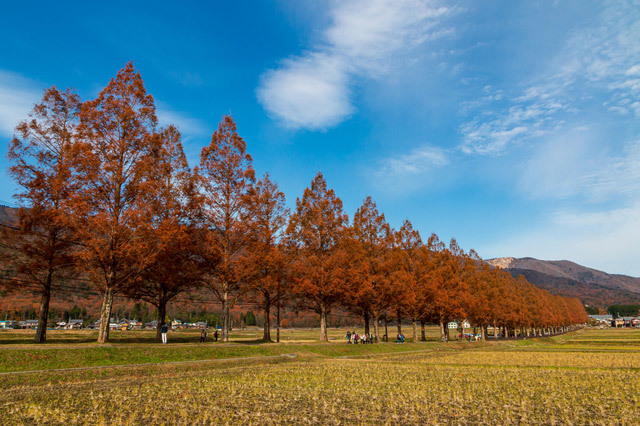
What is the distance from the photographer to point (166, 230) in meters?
30.9

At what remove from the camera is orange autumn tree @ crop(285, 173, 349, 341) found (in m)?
44.4

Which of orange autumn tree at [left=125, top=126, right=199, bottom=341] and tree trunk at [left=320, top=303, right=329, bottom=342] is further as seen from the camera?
tree trunk at [left=320, top=303, right=329, bottom=342]

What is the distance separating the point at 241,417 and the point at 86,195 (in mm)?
26202

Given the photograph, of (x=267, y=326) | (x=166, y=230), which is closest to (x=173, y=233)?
(x=166, y=230)

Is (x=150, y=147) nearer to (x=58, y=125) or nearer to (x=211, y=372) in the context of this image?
(x=58, y=125)

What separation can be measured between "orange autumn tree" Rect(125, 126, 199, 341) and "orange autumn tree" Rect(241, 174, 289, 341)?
19.3 feet

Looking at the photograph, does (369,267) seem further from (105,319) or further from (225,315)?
(105,319)

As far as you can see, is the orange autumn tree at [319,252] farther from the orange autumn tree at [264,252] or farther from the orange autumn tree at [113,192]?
the orange autumn tree at [113,192]

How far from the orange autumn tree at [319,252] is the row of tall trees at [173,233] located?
0.44 ft

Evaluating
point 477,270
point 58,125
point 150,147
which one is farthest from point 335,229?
point 477,270

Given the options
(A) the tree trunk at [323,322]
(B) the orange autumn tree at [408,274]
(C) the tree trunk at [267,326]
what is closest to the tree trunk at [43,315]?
(C) the tree trunk at [267,326]

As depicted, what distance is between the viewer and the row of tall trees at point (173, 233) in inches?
1197

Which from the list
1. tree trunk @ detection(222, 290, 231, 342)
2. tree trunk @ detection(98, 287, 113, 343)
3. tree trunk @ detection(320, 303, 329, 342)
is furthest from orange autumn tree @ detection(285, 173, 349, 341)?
tree trunk @ detection(98, 287, 113, 343)

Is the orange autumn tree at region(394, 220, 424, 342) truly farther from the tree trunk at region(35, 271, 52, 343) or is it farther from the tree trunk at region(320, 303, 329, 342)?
the tree trunk at region(35, 271, 52, 343)
